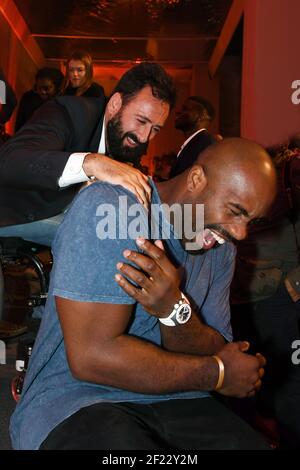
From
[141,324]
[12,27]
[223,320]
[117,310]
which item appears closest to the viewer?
[117,310]

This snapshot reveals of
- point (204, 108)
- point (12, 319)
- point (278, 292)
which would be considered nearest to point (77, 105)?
point (278, 292)

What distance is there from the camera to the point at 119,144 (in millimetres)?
2146

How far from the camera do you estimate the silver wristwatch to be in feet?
4.01

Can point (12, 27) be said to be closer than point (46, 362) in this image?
No

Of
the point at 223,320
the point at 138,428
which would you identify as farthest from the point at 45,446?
the point at 223,320

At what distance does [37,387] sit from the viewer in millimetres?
1221

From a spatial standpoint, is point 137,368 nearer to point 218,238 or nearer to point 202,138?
point 218,238

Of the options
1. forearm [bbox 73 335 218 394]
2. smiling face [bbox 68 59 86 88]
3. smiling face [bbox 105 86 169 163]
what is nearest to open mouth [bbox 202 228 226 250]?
forearm [bbox 73 335 218 394]

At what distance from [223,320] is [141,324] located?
34cm

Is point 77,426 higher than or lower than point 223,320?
lower

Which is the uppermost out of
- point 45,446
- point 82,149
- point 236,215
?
point 82,149

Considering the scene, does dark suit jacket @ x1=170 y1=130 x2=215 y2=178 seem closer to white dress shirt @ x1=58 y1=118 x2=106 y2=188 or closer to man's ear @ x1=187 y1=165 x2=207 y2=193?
white dress shirt @ x1=58 y1=118 x2=106 y2=188
